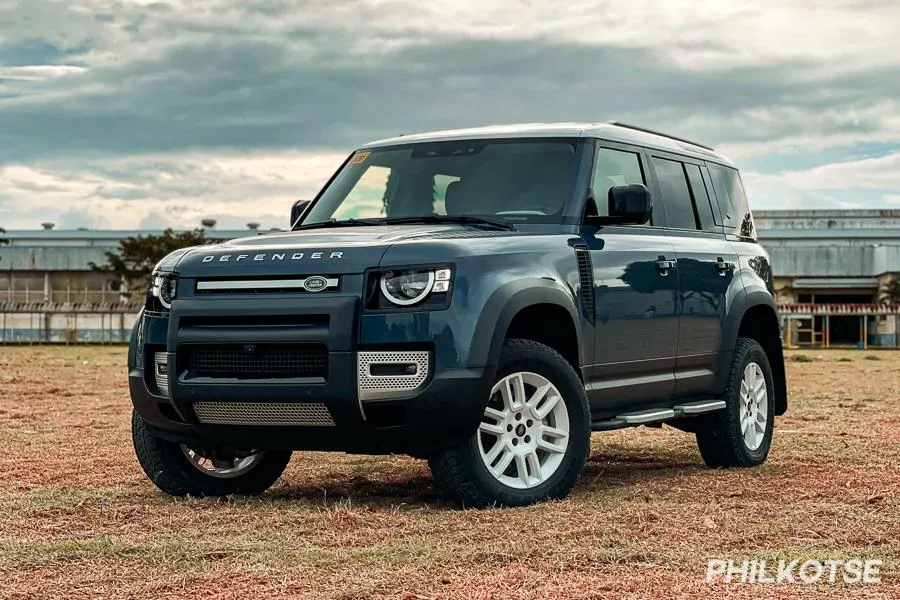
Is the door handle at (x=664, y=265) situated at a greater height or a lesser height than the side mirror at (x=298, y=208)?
lesser

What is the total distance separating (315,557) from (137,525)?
141 centimetres

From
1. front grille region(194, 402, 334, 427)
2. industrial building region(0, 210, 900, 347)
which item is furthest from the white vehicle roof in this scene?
industrial building region(0, 210, 900, 347)

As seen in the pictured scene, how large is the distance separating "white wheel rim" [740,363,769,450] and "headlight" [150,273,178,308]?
4.31 m

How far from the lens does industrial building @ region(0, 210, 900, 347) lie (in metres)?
56.7

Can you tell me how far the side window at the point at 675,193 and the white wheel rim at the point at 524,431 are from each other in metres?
2.30

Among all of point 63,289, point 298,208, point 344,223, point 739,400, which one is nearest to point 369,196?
point 344,223

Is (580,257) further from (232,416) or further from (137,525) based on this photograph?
(137,525)

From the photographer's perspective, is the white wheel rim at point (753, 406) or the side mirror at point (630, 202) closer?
the side mirror at point (630, 202)

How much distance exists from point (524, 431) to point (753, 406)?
335cm

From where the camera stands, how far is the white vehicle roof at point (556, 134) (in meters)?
8.28

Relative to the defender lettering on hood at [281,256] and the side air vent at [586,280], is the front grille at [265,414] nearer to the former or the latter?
the defender lettering on hood at [281,256]

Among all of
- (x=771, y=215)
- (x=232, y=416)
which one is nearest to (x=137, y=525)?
(x=232, y=416)

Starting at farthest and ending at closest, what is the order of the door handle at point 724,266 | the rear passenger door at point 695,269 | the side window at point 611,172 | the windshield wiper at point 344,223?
the door handle at point 724,266 → the rear passenger door at point 695,269 → the side window at point 611,172 → the windshield wiper at point 344,223

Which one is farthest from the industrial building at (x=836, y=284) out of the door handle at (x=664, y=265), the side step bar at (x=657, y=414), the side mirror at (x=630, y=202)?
the side mirror at (x=630, y=202)
